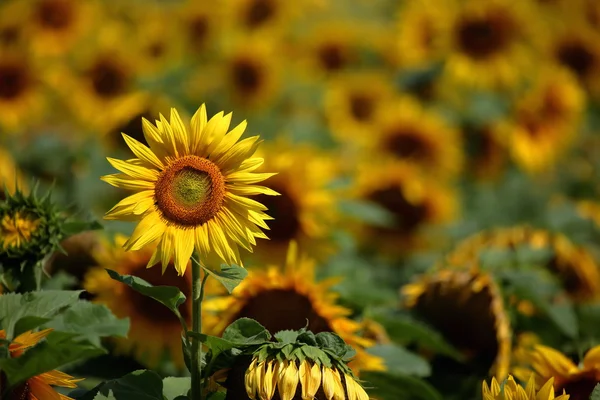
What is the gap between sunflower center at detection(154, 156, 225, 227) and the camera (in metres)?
1.03

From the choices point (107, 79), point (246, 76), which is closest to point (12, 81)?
point (107, 79)

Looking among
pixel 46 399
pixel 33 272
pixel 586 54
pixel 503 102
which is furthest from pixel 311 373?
pixel 586 54

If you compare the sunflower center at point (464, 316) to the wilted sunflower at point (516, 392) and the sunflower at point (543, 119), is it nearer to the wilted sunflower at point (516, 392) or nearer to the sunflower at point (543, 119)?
the wilted sunflower at point (516, 392)

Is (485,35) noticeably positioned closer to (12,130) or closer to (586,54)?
(586,54)

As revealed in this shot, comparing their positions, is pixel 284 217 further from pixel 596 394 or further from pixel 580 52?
pixel 580 52

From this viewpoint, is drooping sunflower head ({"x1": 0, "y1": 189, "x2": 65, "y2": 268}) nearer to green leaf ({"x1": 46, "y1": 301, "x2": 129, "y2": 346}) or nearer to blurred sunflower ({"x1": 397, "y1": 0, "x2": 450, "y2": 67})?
green leaf ({"x1": 46, "y1": 301, "x2": 129, "y2": 346})

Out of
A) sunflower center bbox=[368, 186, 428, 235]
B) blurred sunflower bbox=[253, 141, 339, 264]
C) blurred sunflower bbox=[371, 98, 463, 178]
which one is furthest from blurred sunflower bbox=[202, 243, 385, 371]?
blurred sunflower bbox=[371, 98, 463, 178]

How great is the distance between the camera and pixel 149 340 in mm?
1516

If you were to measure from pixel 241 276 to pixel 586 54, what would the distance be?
94.1 inches

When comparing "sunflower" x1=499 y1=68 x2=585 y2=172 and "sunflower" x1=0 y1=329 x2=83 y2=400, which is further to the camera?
"sunflower" x1=499 y1=68 x2=585 y2=172

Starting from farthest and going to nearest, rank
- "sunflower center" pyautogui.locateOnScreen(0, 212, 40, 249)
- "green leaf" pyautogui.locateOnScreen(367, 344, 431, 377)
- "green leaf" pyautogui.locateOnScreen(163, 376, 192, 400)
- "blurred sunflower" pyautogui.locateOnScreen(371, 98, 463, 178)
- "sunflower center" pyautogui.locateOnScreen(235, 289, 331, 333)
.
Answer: "blurred sunflower" pyautogui.locateOnScreen(371, 98, 463, 178) < "green leaf" pyautogui.locateOnScreen(367, 344, 431, 377) < "sunflower center" pyautogui.locateOnScreen(235, 289, 331, 333) < "sunflower center" pyautogui.locateOnScreen(0, 212, 40, 249) < "green leaf" pyautogui.locateOnScreen(163, 376, 192, 400)

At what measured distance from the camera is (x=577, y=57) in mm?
3082

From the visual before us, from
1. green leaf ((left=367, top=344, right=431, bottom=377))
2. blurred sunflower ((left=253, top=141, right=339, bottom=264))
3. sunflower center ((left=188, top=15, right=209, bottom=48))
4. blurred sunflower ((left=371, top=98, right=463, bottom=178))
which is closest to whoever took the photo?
green leaf ((left=367, top=344, right=431, bottom=377))

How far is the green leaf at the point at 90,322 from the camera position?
1139 millimetres
